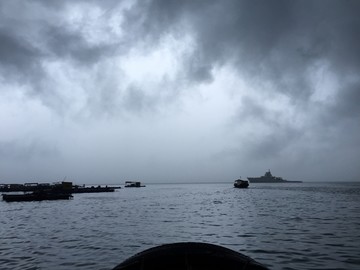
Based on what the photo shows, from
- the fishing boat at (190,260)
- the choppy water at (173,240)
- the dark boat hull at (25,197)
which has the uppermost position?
the fishing boat at (190,260)

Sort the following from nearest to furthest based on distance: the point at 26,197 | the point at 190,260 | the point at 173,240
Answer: the point at 190,260 < the point at 173,240 < the point at 26,197

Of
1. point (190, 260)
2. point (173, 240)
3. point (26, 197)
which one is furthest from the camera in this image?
point (26, 197)

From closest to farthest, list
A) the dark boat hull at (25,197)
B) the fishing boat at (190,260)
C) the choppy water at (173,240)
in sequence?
the fishing boat at (190,260) → the choppy water at (173,240) → the dark boat hull at (25,197)

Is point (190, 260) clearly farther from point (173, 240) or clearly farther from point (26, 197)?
point (26, 197)

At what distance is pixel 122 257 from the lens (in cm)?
1858

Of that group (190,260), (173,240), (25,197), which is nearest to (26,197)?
(25,197)

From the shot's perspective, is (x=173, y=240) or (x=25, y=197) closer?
(x=173, y=240)

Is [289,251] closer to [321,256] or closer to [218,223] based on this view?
[321,256]

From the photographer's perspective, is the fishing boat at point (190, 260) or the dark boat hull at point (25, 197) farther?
the dark boat hull at point (25, 197)

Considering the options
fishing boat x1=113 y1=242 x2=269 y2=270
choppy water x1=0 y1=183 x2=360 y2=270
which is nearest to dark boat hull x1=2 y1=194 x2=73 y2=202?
choppy water x1=0 y1=183 x2=360 y2=270

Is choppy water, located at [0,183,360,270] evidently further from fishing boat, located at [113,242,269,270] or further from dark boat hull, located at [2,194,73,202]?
dark boat hull, located at [2,194,73,202]

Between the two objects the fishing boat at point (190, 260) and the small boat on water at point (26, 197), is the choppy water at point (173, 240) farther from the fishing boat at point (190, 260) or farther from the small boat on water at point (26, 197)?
the small boat on water at point (26, 197)

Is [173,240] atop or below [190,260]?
below

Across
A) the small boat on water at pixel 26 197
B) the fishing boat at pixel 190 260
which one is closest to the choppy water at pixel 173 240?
the fishing boat at pixel 190 260
